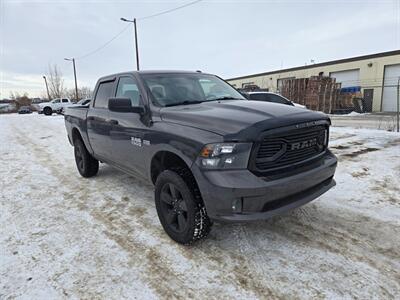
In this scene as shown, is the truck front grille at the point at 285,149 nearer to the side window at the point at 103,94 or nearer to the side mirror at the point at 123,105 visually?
the side mirror at the point at 123,105

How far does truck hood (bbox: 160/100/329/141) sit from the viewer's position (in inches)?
95.2

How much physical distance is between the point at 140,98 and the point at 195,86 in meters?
0.80

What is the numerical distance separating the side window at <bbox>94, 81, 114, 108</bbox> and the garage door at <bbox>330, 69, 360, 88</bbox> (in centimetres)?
3022

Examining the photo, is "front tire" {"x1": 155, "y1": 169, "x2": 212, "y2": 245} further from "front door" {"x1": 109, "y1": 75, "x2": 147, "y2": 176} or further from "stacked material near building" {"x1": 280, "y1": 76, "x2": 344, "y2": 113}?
"stacked material near building" {"x1": 280, "y1": 76, "x2": 344, "y2": 113}

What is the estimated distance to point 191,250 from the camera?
9.35 feet

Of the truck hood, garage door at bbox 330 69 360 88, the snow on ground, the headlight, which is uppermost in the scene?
garage door at bbox 330 69 360 88

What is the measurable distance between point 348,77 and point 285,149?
105 ft

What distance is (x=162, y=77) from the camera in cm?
379

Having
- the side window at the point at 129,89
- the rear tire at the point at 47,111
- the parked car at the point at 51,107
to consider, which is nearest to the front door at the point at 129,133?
the side window at the point at 129,89

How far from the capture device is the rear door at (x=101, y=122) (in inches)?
170

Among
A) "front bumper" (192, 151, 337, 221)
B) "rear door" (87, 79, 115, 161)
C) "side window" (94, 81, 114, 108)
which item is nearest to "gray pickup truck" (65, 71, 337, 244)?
"front bumper" (192, 151, 337, 221)

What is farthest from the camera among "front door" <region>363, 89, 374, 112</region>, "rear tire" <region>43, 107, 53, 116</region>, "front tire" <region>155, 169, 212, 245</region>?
"rear tire" <region>43, 107, 53, 116</region>

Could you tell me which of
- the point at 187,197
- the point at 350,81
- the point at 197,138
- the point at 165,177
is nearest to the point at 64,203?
the point at 165,177

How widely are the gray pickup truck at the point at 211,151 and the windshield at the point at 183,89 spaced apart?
1 centimetres
